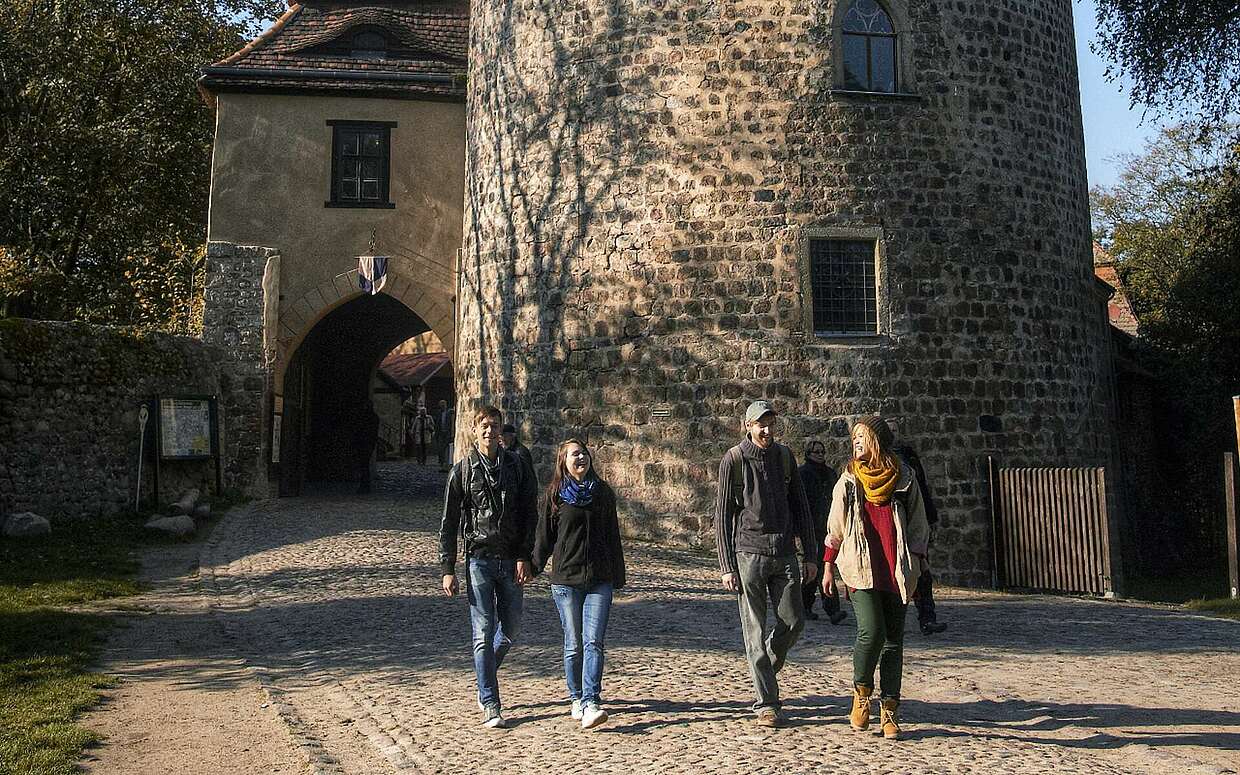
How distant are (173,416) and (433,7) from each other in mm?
11213

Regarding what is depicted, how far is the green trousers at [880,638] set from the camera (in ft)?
19.8

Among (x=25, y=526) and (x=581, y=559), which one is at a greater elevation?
(x=25, y=526)

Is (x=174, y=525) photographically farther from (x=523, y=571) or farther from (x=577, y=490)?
(x=577, y=490)

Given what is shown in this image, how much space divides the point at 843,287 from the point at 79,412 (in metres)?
10.1

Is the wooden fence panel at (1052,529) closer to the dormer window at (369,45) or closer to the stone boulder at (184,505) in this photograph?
the stone boulder at (184,505)

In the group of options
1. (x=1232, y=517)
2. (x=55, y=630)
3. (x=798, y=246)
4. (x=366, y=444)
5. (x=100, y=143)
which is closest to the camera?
(x=55, y=630)

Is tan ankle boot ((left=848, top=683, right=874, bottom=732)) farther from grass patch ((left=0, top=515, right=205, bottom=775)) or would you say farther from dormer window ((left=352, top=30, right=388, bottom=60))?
dormer window ((left=352, top=30, right=388, bottom=60))

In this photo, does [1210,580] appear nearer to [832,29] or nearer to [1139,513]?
[1139,513]

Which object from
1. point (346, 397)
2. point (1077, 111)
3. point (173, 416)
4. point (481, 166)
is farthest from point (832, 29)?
point (346, 397)

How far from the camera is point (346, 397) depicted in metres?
27.3

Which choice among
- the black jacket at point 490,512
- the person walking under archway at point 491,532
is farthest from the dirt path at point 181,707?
the black jacket at point 490,512

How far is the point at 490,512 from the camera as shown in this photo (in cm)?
649

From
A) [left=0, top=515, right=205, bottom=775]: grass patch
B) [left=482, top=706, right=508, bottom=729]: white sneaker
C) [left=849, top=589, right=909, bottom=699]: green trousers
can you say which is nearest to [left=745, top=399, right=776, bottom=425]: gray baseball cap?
[left=849, top=589, right=909, bottom=699]: green trousers

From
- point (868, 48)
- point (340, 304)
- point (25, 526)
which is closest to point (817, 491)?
point (868, 48)
